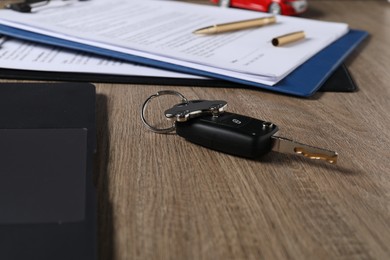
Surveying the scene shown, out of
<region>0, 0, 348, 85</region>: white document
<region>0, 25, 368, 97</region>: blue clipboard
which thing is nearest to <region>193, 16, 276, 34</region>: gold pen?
A: <region>0, 0, 348, 85</region>: white document

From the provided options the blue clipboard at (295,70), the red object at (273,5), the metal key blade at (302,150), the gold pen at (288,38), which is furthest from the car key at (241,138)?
the red object at (273,5)

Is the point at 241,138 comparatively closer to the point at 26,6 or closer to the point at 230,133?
the point at 230,133

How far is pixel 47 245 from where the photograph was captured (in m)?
0.39

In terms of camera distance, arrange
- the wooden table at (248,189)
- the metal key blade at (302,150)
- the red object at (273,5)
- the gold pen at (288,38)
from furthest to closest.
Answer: the red object at (273,5), the gold pen at (288,38), the metal key blade at (302,150), the wooden table at (248,189)

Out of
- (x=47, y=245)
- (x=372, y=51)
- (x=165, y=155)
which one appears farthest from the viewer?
(x=372, y=51)

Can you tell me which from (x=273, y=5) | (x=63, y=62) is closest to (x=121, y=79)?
(x=63, y=62)

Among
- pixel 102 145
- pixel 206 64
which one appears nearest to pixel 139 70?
pixel 206 64

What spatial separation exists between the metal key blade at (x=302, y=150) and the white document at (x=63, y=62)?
0.75 ft

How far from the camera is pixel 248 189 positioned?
0.49m

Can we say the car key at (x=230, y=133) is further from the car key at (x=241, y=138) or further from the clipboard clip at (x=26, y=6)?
the clipboard clip at (x=26, y=6)

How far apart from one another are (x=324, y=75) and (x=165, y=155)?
307 millimetres

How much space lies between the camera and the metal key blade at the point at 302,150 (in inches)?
20.6

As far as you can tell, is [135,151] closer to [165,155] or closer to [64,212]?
[165,155]

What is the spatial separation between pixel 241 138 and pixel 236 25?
421 millimetres
